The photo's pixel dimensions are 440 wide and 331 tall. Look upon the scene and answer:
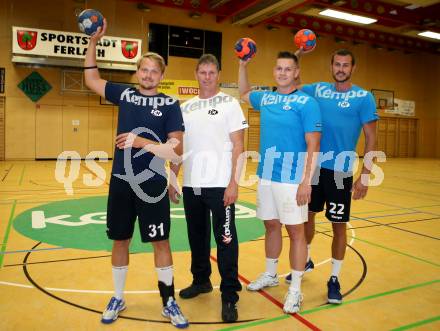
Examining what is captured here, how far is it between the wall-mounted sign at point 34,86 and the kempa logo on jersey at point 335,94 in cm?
1429

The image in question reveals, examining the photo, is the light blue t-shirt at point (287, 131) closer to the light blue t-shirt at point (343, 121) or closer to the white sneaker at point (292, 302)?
the light blue t-shirt at point (343, 121)

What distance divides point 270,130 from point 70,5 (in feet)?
48.9

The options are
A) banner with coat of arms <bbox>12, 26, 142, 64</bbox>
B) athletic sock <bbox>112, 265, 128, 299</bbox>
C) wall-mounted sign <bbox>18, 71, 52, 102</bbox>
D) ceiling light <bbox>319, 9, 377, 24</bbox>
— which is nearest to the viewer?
athletic sock <bbox>112, 265, 128, 299</bbox>

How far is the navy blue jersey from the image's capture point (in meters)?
2.74

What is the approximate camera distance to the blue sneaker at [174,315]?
2.76 meters

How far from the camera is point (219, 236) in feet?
9.83

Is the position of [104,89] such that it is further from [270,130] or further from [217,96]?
[270,130]

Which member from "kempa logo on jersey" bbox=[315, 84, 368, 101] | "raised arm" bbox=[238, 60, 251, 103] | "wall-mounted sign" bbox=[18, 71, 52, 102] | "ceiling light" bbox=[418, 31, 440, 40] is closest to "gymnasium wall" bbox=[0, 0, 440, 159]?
"wall-mounted sign" bbox=[18, 71, 52, 102]

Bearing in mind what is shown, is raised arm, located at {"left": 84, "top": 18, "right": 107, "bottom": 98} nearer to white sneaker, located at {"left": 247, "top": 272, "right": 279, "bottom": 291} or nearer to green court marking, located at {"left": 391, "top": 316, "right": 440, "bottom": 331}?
white sneaker, located at {"left": 247, "top": 272, "right": 279, "bottom": 291}

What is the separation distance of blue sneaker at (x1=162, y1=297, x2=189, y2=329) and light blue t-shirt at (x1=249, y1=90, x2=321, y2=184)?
1.24 meters

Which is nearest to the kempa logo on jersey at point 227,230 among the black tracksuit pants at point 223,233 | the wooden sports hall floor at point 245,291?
the black tracksuit pants at point 223,233

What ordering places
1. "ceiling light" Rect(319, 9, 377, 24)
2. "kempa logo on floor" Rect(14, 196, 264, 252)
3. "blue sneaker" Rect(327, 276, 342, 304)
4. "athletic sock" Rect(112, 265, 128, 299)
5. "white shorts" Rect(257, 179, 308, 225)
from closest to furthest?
1. "athletic sock" Rect(112, 265, 128, 299)
2. "white shorts" Rect(257, 179, 308, 225)
3. "blue sneaker" Rect(327, 276, 342, 304)
4. "kempa logo on floor" Rect(14, 196, 264, 252)
5. "ceiling light" Rect(319, 9, 377, 24)

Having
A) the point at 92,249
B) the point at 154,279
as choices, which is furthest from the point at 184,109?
the point at 92,249

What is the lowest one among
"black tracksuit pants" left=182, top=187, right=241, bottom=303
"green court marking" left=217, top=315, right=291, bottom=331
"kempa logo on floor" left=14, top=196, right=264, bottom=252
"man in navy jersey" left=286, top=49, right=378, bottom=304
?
"green court marking" left=217, top=315, right=291, bottom=331
